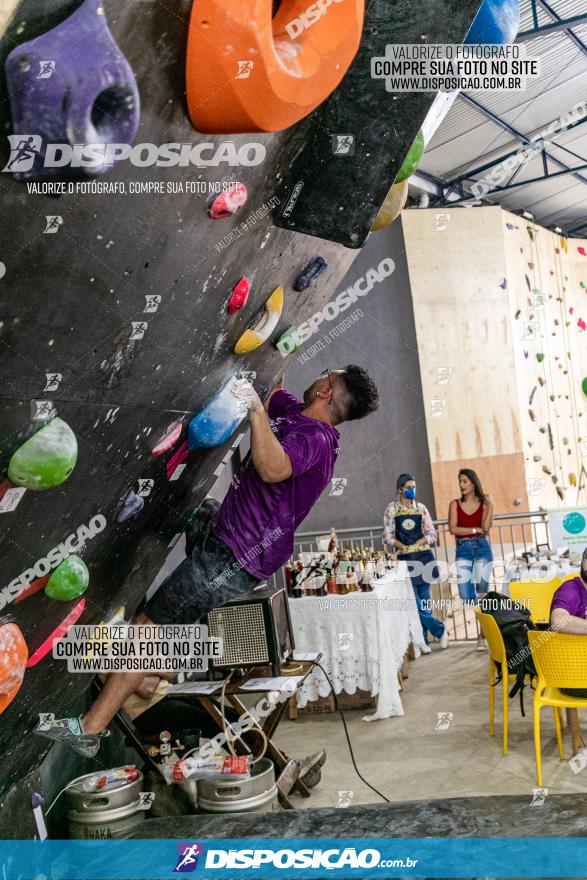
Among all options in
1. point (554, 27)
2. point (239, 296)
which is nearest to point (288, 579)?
point (239, 296)

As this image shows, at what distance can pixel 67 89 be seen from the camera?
129 centimetres

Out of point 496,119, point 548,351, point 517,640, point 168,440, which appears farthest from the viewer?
point 548,351

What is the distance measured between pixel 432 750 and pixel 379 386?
674 cm

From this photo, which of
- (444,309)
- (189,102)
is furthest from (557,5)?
(189,102)

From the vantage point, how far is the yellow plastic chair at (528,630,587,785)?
418 cm

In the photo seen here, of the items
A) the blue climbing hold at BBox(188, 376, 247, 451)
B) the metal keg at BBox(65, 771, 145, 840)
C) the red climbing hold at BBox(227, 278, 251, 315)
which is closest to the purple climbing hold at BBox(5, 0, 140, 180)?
the red climbing hold at BBox(227, 278, 251, 315)

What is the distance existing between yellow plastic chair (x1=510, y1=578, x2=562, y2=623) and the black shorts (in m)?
3.15

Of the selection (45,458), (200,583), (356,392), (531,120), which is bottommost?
(200,583)

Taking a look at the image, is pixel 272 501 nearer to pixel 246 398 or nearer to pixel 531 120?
pixel 246 398

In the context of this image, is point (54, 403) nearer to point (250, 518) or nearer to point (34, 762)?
point (250, 518)

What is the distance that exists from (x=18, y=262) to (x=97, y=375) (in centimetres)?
47

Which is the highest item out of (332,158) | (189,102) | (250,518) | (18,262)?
(332,158)

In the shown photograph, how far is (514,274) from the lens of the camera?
1283 cm

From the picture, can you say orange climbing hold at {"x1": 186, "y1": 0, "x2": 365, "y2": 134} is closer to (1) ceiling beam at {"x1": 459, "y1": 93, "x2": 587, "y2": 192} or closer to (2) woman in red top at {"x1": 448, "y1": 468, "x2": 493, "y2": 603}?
(2) woman in red top at {"x1": 448, "y1": 468, "x2": 493, "y2": 603}
